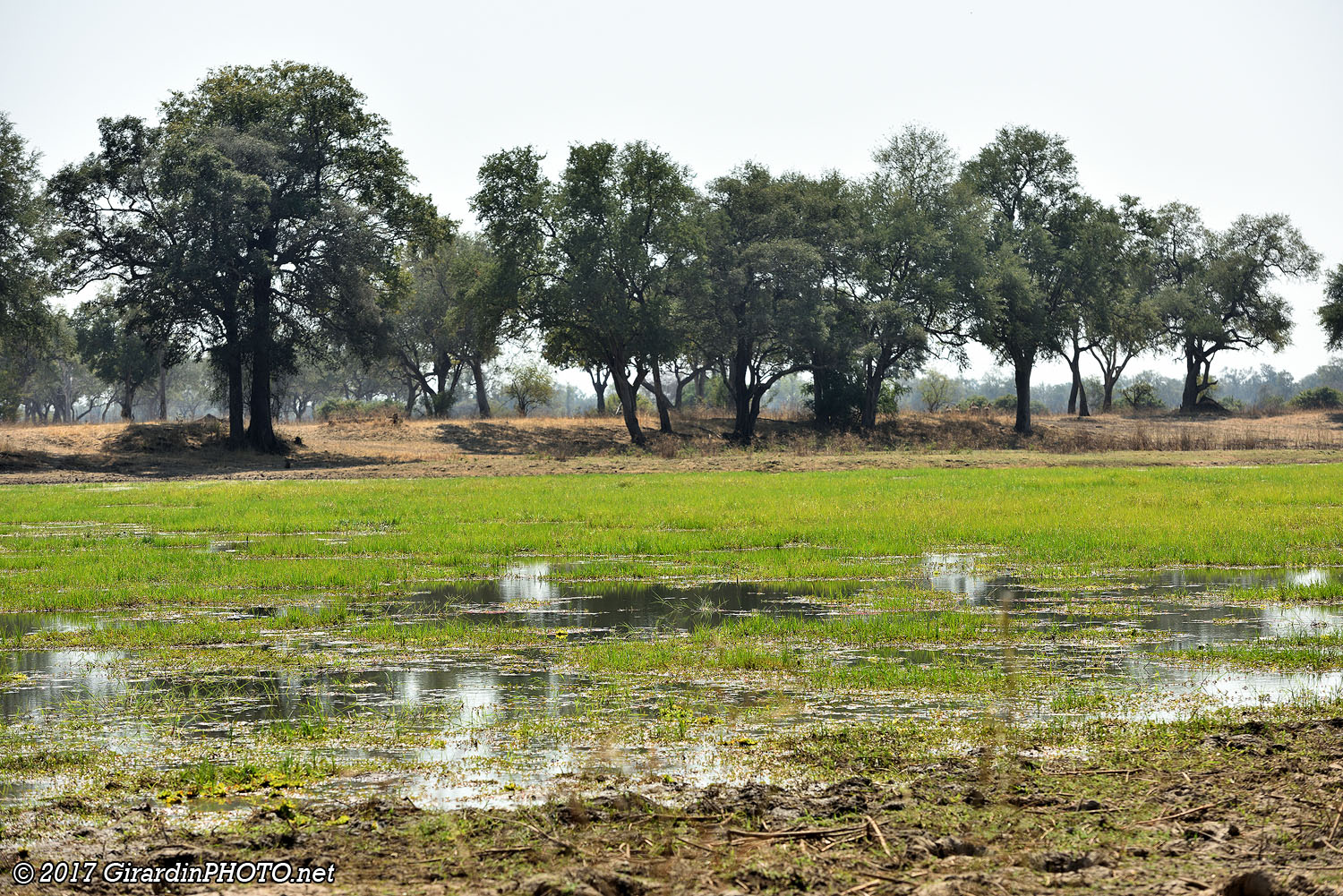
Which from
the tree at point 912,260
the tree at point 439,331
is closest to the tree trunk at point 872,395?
the tree at point 912,260

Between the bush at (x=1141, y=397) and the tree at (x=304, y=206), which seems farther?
the bush at (x=1141, y=397)

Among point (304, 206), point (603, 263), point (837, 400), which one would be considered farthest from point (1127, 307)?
point (304, 206)

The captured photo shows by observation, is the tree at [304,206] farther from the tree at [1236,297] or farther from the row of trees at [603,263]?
the tree at [1236,297]

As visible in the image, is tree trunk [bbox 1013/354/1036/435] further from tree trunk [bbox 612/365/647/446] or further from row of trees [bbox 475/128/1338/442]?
tree trunk [bbox 612/365/647/446]

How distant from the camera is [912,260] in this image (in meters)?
68.7

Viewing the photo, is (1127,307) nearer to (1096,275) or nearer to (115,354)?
(1096,275)

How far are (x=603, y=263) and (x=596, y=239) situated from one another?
1361mm

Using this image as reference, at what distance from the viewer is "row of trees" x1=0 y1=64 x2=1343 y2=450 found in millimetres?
47938

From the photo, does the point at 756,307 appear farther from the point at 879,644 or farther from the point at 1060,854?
the point at 1060,854

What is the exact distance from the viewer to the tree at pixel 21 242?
46312mm

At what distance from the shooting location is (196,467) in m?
47.3

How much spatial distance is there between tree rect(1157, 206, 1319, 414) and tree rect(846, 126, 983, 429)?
2334 cm

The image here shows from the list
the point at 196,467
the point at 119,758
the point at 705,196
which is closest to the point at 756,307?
the point at 705,196

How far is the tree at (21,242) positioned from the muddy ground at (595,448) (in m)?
5.92
